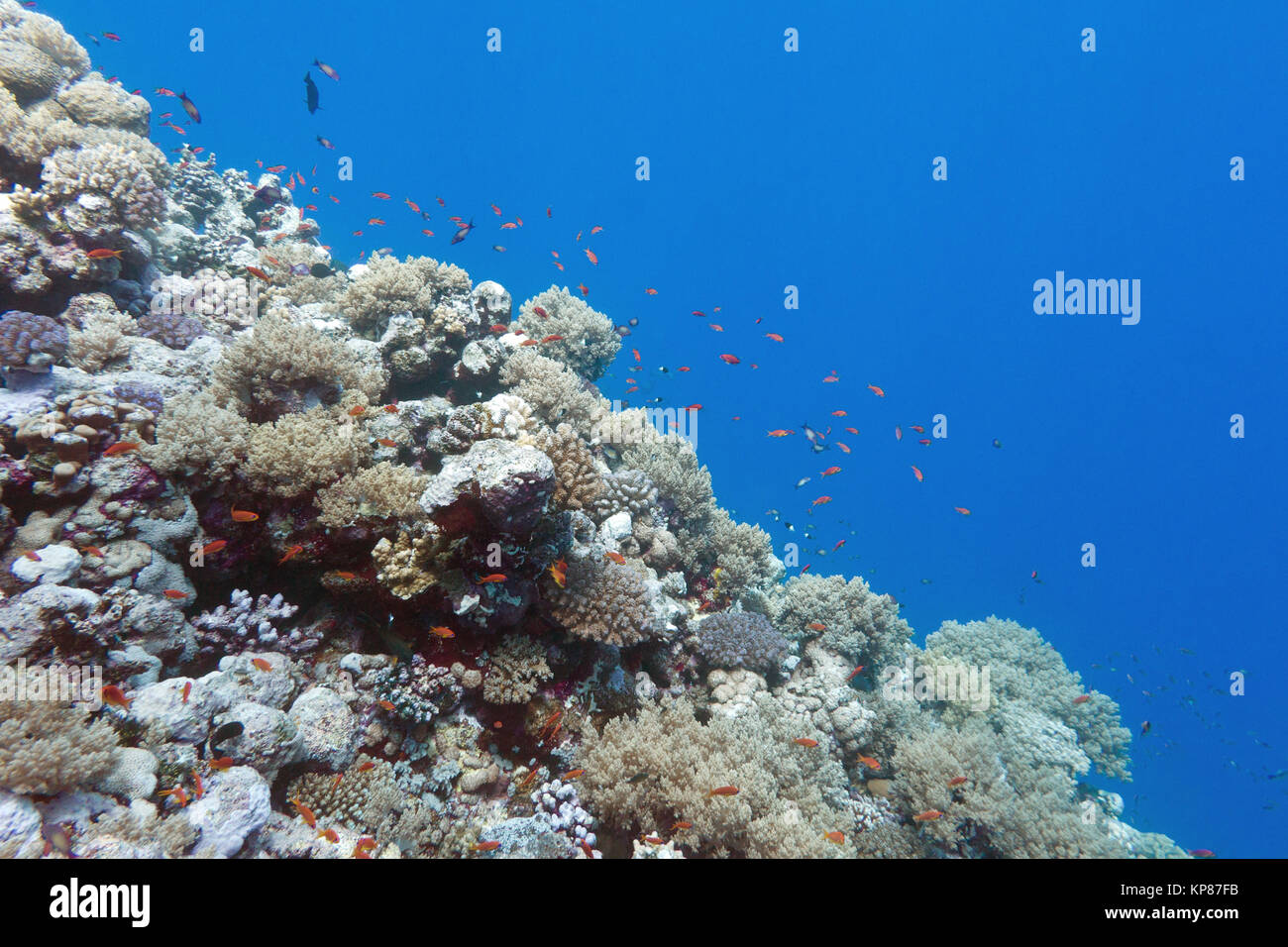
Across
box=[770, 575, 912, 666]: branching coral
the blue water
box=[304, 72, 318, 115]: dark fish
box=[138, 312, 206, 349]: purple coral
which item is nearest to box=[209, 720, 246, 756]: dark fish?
box=[138, 312, 206, 349]: purple coral

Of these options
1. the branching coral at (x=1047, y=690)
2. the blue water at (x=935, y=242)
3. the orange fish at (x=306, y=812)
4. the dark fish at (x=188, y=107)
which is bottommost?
the branching coral at (x=1047, y=690)

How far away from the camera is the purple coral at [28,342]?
4.79 metres

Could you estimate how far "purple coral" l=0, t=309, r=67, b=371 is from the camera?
189 inches

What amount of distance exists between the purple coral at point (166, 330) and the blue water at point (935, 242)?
54.6 m

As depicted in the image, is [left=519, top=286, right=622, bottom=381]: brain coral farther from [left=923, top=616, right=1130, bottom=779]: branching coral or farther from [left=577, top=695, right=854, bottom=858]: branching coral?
[left=923, top=616, right=1130, bottom=779]: branching coral

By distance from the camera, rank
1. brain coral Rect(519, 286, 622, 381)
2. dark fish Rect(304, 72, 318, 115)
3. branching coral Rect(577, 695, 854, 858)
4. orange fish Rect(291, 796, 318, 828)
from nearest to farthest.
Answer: orange fish Rect(291, 796, 318, 828) < branching coral Rect(577, 695, 854, 858) < dark fish Rect(304, 72, 318, 115) < brain coral Rect(519, 286, 622, 381)

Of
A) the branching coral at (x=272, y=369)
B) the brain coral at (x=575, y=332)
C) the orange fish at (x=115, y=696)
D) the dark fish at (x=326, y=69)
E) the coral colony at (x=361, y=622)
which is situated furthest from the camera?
the brain coral at (x=575, y=332)

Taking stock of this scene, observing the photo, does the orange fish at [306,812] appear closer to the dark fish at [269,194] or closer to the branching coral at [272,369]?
the branching coral at [272,369]

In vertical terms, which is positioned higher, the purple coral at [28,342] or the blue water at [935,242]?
the blue water at [935,242]

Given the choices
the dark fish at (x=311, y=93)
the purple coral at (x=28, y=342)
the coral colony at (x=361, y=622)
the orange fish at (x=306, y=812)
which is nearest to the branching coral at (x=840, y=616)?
the coral colony at (x=361, y=622)

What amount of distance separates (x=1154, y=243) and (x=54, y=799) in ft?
374

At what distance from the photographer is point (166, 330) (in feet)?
23.2

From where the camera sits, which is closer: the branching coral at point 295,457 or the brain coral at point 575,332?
the branching coral at point 295,457

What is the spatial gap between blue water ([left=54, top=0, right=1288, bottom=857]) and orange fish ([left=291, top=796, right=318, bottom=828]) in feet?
191
